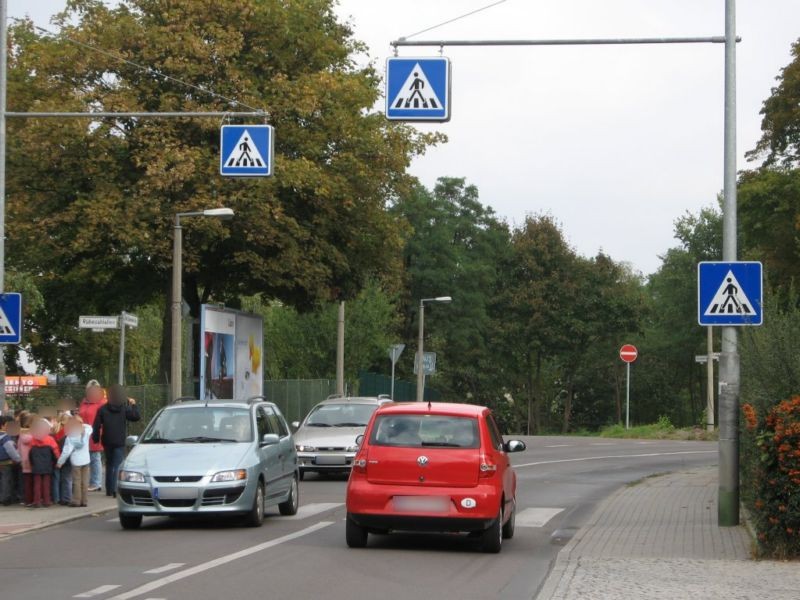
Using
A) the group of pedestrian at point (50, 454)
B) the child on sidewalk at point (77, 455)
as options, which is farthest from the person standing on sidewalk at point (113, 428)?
the child on sidewalk at point (77, 455)

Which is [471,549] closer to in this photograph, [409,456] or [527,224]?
[409,456]

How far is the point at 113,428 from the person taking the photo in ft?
69.3

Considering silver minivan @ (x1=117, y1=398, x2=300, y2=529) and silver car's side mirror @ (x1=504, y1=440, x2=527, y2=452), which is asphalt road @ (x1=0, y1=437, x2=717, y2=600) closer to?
silver minivan @ (x1=117, y1=398, x2=300, y2=529)

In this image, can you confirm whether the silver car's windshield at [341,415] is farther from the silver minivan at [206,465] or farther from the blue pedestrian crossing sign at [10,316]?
the silver minivan at [206,465]

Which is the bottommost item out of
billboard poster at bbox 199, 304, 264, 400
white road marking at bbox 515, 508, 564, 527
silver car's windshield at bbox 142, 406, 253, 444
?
white road marking at bbox 515, 508, 564, 527

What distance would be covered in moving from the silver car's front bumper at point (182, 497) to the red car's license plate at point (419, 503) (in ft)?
9.84

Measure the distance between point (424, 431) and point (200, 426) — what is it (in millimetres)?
4109

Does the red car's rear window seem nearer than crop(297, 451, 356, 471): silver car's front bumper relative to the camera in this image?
Yes

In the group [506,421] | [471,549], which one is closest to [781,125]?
[471,549]

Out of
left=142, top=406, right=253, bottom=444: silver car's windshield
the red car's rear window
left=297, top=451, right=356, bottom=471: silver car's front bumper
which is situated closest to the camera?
the red car's rear window

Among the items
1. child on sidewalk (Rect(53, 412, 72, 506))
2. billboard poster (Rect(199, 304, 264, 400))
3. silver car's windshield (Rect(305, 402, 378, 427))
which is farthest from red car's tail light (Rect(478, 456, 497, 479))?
billboard poster (Rect(199, 304, 264, 400))

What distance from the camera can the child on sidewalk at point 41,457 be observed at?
19.5 metres

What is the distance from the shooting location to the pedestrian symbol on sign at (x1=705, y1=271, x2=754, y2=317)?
1632 cm

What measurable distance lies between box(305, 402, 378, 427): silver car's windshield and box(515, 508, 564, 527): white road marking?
6.68 m
